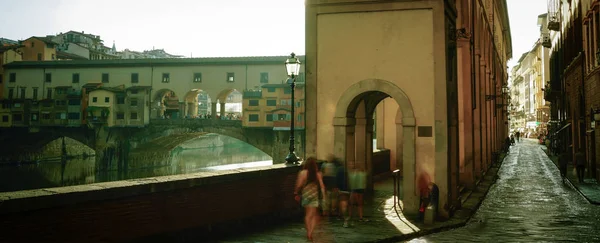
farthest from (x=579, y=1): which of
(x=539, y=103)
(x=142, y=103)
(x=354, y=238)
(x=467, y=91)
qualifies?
(x=142, y=103)

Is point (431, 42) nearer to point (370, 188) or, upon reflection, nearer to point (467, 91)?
point (370, 188)

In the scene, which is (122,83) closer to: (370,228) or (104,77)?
(104,77)

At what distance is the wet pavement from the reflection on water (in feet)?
128

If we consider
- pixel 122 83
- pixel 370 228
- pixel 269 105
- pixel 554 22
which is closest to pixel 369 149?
pixel 370 228

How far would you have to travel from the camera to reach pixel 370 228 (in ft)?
33.3

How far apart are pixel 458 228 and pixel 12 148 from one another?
225ft

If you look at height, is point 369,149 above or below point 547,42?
below

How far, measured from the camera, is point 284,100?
60500 millimetres

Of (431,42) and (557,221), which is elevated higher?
(431,42)

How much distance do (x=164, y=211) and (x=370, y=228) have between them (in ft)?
14.2

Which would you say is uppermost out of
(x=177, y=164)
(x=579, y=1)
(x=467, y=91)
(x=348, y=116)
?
(x=579, y=1)

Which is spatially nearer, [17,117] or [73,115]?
[73,115]

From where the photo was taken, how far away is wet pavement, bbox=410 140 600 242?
32.6 ft

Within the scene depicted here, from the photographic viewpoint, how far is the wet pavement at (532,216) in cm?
995
